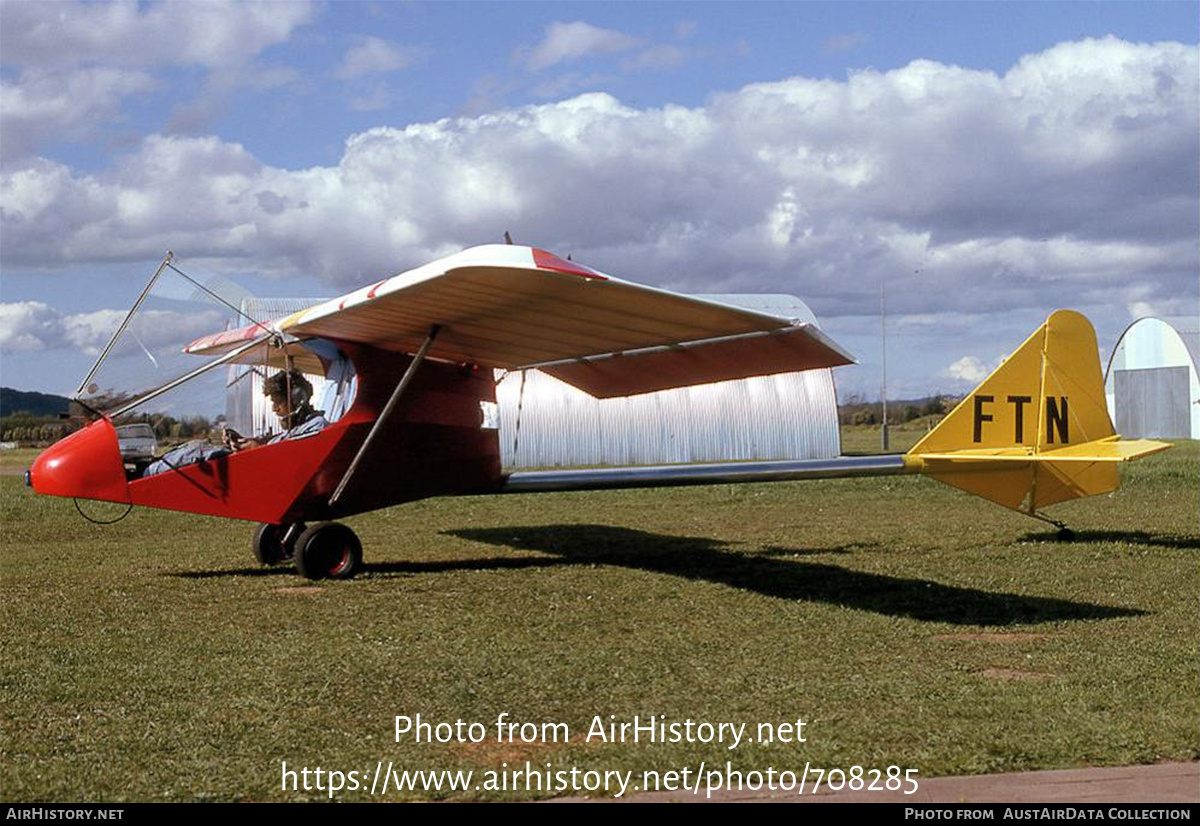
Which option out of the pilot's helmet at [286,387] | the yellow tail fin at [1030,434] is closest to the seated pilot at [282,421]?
the pilot's helmet at [286,387]

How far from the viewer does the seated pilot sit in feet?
35.6

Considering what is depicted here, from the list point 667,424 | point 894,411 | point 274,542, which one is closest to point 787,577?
point 274,542

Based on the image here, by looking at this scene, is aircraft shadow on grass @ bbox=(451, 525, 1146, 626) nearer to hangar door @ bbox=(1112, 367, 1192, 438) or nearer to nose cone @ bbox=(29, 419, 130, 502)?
nose cone @ bbox=(29, 419, 130, 502)

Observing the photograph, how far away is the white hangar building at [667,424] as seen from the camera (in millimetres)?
33062

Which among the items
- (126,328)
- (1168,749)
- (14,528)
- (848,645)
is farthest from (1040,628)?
(14,528)

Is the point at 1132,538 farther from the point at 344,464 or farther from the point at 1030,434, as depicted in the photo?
the point at 344,464

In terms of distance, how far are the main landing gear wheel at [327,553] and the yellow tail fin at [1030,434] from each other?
624cm

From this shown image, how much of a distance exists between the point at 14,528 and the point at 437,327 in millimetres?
8646

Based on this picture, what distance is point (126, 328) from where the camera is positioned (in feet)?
35.6

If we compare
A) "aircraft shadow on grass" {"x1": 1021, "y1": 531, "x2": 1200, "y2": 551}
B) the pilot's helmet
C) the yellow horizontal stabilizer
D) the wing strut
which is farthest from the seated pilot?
"aircraft shadow on grass" {"x1": 1021, "y1": 531, "x2": 1200, "y2": 551}

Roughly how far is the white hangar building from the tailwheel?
19.5 meters

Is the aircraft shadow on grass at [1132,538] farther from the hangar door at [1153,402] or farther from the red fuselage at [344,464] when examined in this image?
the hangar door at [1153,402]

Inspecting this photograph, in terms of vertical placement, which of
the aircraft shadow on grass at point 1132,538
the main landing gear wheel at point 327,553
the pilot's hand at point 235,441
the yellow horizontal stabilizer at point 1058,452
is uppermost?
the pilot's hand at point 235,441

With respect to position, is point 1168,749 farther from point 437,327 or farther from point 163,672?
point 437,327
